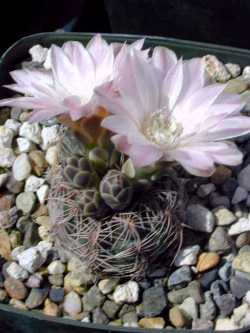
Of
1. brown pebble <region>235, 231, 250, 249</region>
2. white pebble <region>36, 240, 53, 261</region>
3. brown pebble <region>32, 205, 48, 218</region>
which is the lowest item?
brown pebble <region>235, 231, 250, 249</region>

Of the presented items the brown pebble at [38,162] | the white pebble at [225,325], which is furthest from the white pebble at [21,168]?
the white pebble at [225,325]

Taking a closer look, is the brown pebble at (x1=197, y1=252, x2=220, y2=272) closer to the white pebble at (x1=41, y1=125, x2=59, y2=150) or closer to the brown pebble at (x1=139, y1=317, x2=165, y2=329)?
the brown pebble at (x1=139, y1=317, x2=165, y2=329)

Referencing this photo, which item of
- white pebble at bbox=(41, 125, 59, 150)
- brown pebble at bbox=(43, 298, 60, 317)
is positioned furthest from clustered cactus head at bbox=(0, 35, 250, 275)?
white pebble at bbox=(41, 125, 59, 150)

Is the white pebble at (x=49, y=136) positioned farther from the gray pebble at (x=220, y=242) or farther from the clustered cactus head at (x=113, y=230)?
the gray pebble at (x=220, y=242)

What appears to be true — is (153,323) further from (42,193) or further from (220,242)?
(42,193)

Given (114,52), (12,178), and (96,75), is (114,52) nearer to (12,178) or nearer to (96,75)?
(96,75)

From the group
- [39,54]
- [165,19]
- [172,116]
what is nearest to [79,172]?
[172,116]
